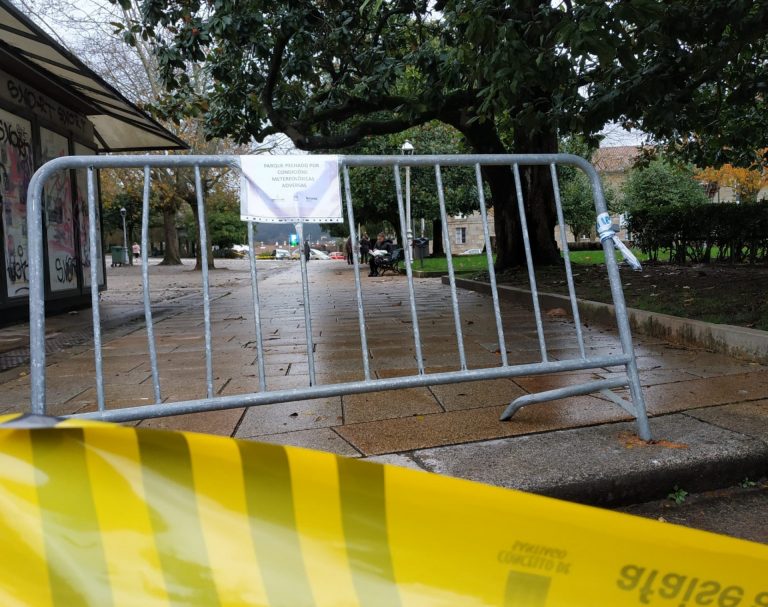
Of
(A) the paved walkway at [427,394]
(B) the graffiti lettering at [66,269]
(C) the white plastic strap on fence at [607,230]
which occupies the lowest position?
(A) the paved walkway at [427,394]

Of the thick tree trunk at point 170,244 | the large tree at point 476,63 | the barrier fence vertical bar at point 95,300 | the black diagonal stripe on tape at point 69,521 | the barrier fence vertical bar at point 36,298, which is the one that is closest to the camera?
the black diagonal stripe on tape at point 69,521

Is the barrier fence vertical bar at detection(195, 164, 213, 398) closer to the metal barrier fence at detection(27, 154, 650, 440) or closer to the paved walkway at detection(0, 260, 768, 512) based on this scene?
the metal barrier fence at detection(27, 154, 650, 440)

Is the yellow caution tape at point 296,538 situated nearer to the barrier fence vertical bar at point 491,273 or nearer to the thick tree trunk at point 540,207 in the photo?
the barrier fence vertical bar at point 491,273

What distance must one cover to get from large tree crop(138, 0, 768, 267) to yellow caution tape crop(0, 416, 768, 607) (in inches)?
88.9

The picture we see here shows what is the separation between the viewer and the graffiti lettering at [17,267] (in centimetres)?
719

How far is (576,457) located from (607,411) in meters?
0.81

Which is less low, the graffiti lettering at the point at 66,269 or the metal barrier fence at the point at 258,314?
the graffiti lettering at the point at 66,269

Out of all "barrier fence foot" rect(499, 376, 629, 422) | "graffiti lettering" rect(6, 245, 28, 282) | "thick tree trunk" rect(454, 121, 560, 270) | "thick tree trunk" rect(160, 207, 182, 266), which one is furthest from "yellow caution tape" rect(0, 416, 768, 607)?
"thick tree trunk" rect(160, 207, 182, 266)

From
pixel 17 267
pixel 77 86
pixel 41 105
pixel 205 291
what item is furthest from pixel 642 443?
pixel 41 105

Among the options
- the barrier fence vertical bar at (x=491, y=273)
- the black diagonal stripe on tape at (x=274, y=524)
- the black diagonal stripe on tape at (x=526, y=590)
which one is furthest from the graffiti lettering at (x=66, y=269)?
the black diagonal stripe on tape at (x=526, y=590)

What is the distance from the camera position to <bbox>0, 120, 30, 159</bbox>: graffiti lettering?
7285 millimetres

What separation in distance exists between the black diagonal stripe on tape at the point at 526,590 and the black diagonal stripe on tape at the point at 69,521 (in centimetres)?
85

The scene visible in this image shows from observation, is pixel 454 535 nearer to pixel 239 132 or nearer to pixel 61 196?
pixel 61 196

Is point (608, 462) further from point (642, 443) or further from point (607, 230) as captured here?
point (607, 230)
